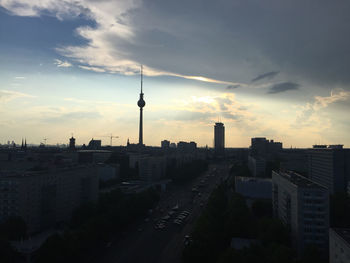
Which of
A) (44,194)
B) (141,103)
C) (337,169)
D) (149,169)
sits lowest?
(44,194)

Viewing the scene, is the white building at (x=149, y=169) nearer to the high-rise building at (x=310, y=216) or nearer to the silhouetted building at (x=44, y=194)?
the silhouetted building at (x=44, y=194)

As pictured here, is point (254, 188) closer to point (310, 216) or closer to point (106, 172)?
point (310, 216)

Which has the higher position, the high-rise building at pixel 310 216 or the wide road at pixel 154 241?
the high-rise building at pixel 310 216

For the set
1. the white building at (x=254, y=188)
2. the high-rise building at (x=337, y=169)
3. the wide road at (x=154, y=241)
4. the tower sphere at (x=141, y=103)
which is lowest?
the wide road at (x=154, y=241)

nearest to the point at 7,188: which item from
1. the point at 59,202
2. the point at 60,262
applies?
the point at 59,202

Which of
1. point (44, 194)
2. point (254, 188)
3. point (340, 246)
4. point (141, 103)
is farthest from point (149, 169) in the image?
point (340, 246)

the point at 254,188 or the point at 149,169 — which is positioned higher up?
the point at 149,169

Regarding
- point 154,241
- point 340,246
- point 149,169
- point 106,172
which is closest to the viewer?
point 340,246

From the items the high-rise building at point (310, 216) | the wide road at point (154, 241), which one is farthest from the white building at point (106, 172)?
the high-rise building at point (310, 216)

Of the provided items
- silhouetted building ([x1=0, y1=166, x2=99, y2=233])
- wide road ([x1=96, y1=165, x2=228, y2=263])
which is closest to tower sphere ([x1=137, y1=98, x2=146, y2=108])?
wide road ([x1=96, y1=165, x2=228, y2=263])
